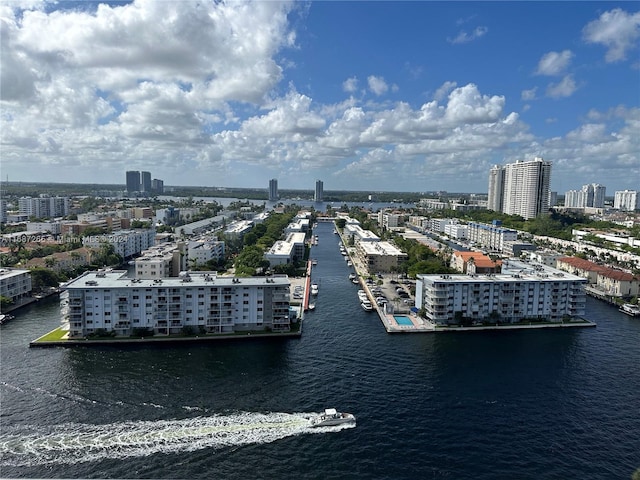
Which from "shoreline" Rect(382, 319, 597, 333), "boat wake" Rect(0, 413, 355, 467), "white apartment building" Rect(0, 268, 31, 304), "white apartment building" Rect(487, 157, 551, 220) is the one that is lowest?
"boat wake" Rect(0, 413, 355, 467)

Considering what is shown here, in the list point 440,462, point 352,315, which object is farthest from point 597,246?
point 440,462

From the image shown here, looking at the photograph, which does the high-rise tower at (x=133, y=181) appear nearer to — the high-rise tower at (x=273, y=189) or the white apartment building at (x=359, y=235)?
the high-rise tower at (x=273, y=189)

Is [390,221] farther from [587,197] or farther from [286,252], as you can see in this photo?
[587,197]

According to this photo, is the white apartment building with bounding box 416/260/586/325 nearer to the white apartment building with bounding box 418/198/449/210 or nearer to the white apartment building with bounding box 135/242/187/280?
the white apartment building with bounding box 135/242/187/280

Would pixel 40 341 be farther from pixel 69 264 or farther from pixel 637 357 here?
→ pixel 637 357

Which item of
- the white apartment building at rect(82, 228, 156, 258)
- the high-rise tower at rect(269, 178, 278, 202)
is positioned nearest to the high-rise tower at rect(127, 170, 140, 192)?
the high-rise tower at rect(269, 178, 278, 202)

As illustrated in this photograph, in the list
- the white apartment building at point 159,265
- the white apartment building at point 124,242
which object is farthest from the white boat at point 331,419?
the white apartment building at point 124,242
